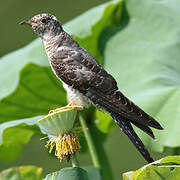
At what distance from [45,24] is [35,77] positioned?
690 mm

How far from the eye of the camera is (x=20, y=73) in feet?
10.7

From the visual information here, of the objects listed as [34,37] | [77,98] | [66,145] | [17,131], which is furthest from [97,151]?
[34,37]

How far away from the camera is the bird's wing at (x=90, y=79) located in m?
2.59

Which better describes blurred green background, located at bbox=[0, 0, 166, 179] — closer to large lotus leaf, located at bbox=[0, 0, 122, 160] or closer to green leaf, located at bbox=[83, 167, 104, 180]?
large lotus leaf, located at bbox=[0, 0, 122, 160]

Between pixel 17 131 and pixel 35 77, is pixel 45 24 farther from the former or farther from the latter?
pixel 35 77

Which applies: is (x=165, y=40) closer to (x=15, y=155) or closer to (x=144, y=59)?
(x=144, y=59)

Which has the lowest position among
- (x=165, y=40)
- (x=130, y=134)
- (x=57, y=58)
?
(x=130, y=134)

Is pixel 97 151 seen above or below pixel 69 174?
above

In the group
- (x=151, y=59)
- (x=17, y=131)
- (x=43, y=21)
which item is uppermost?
(x=43, y=21)

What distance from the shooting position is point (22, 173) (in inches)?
104

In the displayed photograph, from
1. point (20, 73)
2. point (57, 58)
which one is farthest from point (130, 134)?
point (20, 73)

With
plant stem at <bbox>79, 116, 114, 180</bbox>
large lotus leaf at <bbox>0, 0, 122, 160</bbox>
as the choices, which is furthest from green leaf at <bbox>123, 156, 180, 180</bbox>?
large lotus leaf at <bbox>0, 0, 122, 160</bbox>

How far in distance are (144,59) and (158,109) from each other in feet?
1.84

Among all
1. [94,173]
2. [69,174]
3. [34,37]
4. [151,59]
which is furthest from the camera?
[34,37]
